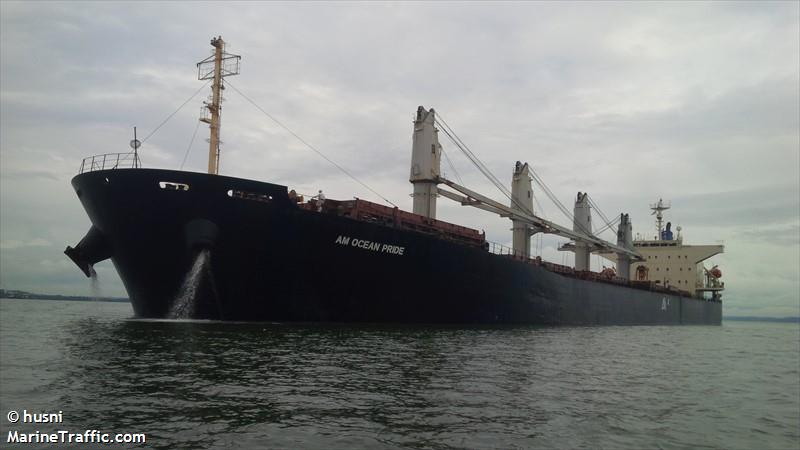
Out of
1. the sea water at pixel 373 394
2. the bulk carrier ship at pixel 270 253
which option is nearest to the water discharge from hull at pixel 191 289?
the bulk carrier ship at pixel 270 253

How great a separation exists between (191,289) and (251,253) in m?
2.54

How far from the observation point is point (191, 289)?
64.8ft

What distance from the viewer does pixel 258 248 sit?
1977 cm

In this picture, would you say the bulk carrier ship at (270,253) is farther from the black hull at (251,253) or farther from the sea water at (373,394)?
the sea water at (373,394)

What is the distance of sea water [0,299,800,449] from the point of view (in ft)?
24.4

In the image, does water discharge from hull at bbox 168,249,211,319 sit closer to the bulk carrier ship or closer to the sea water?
the bulk carrier ship

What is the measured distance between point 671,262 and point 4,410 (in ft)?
223

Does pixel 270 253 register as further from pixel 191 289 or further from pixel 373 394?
pixel 373 394

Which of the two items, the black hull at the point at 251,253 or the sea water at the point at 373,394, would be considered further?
the black hull at the point at 251,253

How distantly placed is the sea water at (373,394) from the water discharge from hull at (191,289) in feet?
8.61

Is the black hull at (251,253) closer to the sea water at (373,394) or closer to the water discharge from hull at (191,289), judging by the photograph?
the water discharge from hull at (191,289)

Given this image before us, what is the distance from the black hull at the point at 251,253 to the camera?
19.3 meters

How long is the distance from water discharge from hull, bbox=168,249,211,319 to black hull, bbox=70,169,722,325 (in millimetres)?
187

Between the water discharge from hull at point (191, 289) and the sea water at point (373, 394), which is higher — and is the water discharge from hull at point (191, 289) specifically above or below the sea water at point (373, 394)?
above
